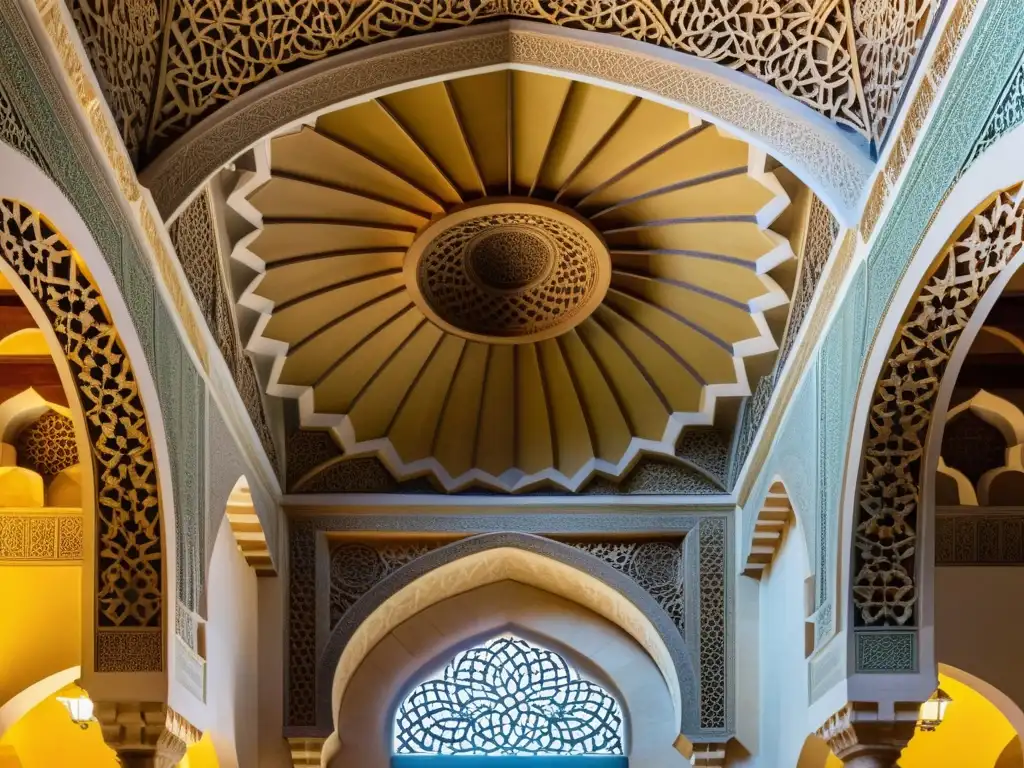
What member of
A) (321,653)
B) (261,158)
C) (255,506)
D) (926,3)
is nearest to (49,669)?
(255,506)

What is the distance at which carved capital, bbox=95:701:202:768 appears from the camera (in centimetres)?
577

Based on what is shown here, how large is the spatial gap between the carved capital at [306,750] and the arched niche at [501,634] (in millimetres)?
615

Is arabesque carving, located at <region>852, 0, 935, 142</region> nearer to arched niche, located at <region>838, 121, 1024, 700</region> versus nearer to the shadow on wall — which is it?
arched niche, located at <region>838, 121, 1024, 700</region>

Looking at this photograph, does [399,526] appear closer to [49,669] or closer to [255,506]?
[255,506]

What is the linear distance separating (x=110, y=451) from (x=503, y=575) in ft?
13.1

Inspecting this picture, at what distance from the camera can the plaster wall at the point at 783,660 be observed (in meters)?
7.29

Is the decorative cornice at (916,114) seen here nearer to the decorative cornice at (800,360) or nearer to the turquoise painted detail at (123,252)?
the decorative cornice at (800,360)

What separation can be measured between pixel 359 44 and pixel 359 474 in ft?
11.2

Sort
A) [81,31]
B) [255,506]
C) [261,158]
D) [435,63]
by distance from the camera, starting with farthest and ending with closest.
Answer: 1. [255,506]
2. [261,158]
3. [435,63]
4. [81,31]

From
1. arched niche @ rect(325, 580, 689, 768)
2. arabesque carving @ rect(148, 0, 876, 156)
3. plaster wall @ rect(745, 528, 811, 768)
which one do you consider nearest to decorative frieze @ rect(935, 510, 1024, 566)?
plaster wall @ rect(745, 528, 811, 768)

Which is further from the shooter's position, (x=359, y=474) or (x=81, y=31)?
(x=359, y=474)

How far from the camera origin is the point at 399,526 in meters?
8.74

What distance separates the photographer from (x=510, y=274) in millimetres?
8125

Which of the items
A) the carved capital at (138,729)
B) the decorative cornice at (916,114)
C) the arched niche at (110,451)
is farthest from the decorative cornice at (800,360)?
the carved capital at (138,729)
